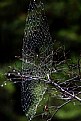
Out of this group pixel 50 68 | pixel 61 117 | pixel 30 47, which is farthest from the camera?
pixel 61 117

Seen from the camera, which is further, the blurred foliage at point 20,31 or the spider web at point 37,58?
the blurred foliage at point 20,31

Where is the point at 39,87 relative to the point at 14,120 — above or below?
above

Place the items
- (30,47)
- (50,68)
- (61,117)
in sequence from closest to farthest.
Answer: (50,68), (30,47), (61,117)

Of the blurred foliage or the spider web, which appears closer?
the spider web

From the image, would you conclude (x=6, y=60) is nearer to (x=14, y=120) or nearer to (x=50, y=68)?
(x=14, y=120)

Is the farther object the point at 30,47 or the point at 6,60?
the point at 6,60

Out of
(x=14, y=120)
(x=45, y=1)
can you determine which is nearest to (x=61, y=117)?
(x=14, y=120)

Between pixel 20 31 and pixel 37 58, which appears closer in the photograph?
pixel 37 58

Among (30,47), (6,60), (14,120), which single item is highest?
(30,47)
